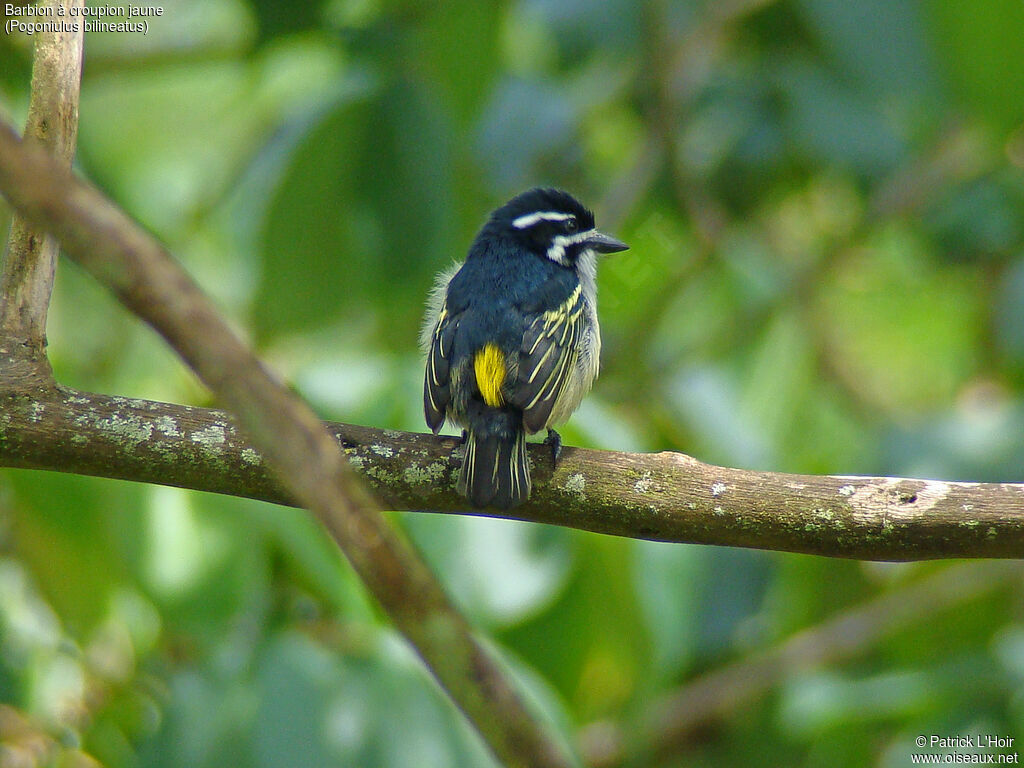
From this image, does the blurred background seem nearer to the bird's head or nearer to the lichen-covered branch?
the bird's head

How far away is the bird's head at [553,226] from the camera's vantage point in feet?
15.9

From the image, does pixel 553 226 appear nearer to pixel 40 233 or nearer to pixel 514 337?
pixel 514 337

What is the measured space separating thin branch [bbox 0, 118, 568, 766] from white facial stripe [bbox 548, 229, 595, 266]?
3783 mm

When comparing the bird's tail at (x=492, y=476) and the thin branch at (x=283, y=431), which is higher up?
the bird's tail at (x=492, y=476)

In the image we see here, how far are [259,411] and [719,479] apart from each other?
6.61 feet

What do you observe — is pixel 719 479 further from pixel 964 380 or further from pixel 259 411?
pixel 964 380

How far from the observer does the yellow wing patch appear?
3719 millimetres

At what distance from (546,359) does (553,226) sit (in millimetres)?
1171

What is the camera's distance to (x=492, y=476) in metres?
2.88

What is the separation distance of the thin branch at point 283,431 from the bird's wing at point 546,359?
8.42ft

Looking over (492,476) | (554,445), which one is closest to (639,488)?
(492,476)

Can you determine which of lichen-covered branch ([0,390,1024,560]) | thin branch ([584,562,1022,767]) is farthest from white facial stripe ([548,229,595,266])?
thin branch ([584,562,1022,767])

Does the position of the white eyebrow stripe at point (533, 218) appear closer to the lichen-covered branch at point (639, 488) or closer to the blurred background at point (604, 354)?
the blurred background at point (604, 354)

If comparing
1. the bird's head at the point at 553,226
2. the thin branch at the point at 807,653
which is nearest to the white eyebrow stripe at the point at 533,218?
the bird's head at the point at 553,226
